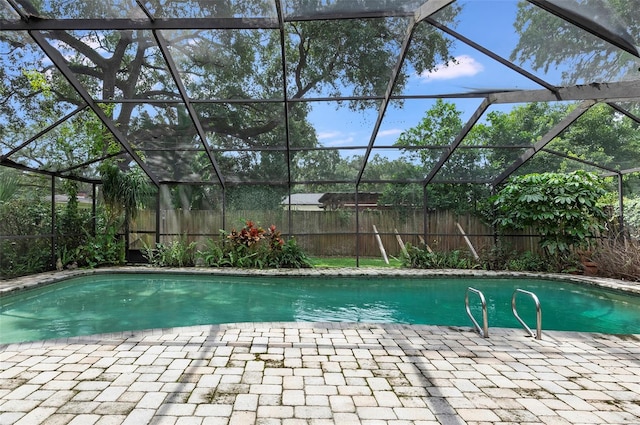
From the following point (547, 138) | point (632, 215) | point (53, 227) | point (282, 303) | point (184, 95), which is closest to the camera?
point (282, 303)

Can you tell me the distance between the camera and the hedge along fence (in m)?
10.0

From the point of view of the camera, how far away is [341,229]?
10.6 metres

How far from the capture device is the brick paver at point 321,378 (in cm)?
215

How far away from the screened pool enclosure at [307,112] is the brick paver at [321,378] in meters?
3.37

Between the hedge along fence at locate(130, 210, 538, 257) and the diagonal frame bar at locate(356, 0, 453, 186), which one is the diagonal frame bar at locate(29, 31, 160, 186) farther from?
the diagonal frame bar at locate(356, 0, 453, 186)

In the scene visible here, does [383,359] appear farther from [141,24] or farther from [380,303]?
[141,24]

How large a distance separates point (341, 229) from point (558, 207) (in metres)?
5.40

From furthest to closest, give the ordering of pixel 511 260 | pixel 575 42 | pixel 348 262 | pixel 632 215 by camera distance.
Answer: pixel 348 262
pixel 511 260
pixel 632 215
pixel 575 42

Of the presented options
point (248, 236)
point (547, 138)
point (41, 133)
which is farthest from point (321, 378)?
point (547, 138)

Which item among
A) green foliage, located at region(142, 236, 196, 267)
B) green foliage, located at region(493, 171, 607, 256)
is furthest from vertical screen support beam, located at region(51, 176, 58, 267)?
green foliage, located at region(493, 171, 607, 256)

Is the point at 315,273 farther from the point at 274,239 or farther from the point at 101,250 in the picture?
the point at 101,250

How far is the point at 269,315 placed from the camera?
5352 mm

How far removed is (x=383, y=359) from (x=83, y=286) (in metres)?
6.89

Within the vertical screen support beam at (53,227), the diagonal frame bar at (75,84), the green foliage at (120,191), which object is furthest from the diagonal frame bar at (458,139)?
the vertical screen support beam at (53,227)
